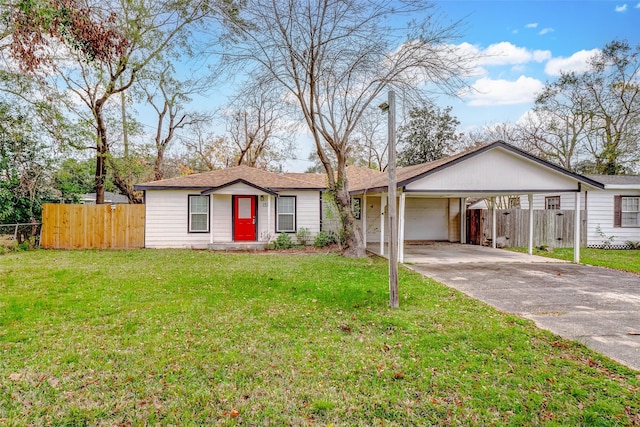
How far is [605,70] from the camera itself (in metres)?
21.4

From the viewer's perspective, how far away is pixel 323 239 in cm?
1499

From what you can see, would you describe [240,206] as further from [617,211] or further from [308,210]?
[617,211]

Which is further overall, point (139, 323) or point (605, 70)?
point (605, 70)

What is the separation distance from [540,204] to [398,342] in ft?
56.2

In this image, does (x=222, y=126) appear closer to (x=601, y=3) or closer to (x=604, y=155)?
(x=601, y=3)

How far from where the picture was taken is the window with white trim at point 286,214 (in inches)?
604

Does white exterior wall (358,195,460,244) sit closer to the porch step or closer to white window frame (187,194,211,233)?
the porch step

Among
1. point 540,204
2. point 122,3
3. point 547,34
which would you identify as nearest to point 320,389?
point 547,34

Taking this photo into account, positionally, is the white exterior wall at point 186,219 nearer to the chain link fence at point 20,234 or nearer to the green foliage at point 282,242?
the green foliage at point 282,242

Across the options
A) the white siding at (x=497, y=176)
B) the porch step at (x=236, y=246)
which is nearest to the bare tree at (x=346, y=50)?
the white siding at (x=497, y=176)

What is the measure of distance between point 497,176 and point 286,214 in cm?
826

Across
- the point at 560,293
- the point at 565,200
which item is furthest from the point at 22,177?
the point at 565,200

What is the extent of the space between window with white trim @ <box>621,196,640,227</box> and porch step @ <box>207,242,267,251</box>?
15339 millimetres

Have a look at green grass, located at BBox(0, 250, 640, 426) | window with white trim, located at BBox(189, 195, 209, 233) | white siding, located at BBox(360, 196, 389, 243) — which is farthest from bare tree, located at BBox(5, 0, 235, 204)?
white siding, located at BBox(360, 196, 389, 243)
